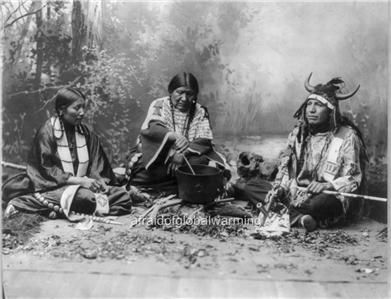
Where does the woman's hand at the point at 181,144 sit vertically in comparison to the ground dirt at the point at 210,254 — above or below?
above

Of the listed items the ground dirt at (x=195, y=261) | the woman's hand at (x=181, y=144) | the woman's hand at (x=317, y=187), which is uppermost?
the woman's hand at (x=181, y=144)

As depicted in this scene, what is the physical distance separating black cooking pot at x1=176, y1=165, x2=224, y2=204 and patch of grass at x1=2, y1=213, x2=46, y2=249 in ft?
3.55

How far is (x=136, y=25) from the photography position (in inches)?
127

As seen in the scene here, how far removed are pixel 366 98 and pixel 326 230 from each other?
3.18 feet

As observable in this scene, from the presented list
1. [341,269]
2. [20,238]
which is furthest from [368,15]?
[20,238]

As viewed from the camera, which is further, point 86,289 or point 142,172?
point 142,172

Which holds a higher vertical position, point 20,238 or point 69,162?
point 69,162

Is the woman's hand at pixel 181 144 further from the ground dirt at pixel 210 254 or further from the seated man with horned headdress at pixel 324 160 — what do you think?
the seated man with horned headdress at pixel 324 160

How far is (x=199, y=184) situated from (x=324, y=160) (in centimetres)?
90

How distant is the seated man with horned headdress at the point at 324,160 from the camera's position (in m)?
3.21

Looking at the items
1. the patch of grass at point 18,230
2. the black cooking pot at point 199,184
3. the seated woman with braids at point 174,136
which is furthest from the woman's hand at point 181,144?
the patch of grass at point 18,230

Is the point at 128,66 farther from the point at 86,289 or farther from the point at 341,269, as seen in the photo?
the point at 341,269

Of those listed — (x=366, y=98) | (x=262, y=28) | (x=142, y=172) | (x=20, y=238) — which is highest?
(x=262, y=28)

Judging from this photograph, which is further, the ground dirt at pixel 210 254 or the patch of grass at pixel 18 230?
the patch of grass at pixel 18 230
